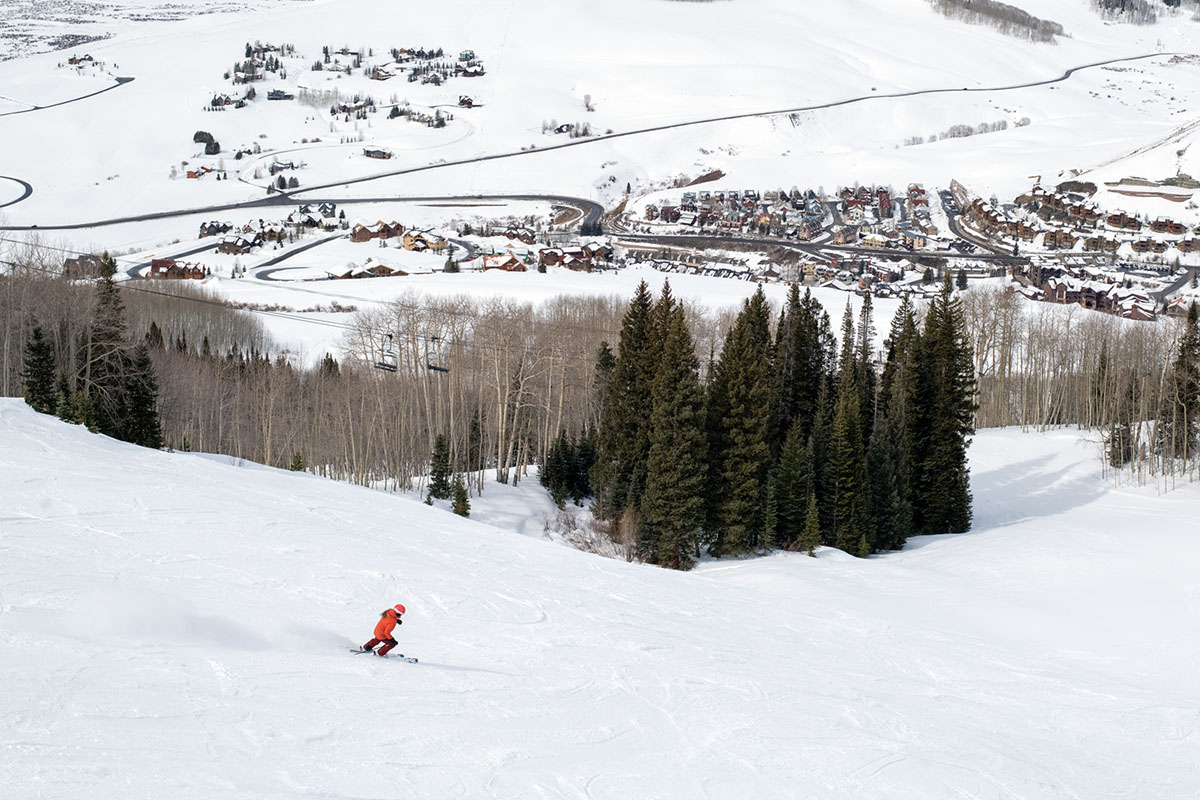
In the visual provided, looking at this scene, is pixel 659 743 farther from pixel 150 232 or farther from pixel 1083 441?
pixel 150 232

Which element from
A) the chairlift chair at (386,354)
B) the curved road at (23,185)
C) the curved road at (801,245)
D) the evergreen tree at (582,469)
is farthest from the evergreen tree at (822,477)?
the curved road at (23,185)

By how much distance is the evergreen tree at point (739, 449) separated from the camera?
30.0 metres

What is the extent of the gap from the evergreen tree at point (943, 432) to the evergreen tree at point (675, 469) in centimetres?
1116

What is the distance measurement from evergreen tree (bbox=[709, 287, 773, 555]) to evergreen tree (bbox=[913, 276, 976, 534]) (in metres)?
8.34

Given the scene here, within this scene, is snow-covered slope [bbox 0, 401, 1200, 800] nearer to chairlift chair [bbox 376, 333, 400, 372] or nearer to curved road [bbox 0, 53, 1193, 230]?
chairlift chair [bbox 376, 333, 400, 372]

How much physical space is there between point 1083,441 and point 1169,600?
94.2 feet

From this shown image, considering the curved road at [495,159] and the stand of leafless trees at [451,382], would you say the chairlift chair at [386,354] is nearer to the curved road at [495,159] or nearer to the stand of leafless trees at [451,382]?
the stand of leafless trees at [451,382]

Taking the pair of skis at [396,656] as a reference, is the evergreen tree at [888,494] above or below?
below

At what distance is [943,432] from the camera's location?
3741 centimetres

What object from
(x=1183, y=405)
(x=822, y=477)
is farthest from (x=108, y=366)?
(x=1183, y=405)

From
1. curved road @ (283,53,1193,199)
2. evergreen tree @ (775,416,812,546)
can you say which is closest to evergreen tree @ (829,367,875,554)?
evergreen tree @ (775,416,812,546)

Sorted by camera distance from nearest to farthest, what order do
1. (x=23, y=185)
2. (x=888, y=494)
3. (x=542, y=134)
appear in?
(x=888, y=494) < (x=23, y=185) < (x=542, y=134)

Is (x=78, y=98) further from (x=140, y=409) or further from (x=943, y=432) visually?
(x=943, y=432)

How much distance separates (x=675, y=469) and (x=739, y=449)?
9.09 feet
